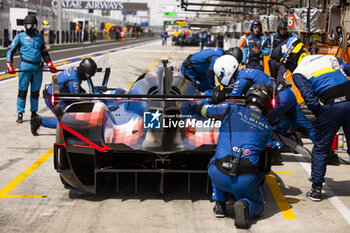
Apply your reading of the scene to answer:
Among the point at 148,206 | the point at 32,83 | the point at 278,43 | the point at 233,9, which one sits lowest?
the point at 148,206

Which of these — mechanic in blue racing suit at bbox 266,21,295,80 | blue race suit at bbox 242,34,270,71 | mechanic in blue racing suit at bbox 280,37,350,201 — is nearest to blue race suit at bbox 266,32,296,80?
mechanic in blue racing suit at bbox 266,21,295,80

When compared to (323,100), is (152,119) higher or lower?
lower

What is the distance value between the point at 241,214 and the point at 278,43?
22.3 ft

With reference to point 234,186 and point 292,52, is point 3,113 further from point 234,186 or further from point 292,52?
point 234,186

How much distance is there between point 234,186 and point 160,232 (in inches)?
31.8

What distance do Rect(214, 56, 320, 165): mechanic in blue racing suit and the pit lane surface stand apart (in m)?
0.71

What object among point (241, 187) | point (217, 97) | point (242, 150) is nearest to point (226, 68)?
point (217, 97)

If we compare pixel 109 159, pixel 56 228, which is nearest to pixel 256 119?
pixel 109 159

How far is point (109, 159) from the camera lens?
5383 mm

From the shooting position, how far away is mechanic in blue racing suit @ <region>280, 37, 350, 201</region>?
5391 mm

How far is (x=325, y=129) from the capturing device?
5.46m

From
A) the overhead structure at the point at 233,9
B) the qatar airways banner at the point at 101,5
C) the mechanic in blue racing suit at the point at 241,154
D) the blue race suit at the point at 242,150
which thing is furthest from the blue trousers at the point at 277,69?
the qatar airways banner at the point at 101,5

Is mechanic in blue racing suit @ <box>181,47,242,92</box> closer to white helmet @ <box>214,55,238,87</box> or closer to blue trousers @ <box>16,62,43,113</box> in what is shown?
white helmet @ <box>214,55,238,87</box>

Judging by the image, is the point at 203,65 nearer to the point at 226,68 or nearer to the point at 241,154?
the point at 226,68
